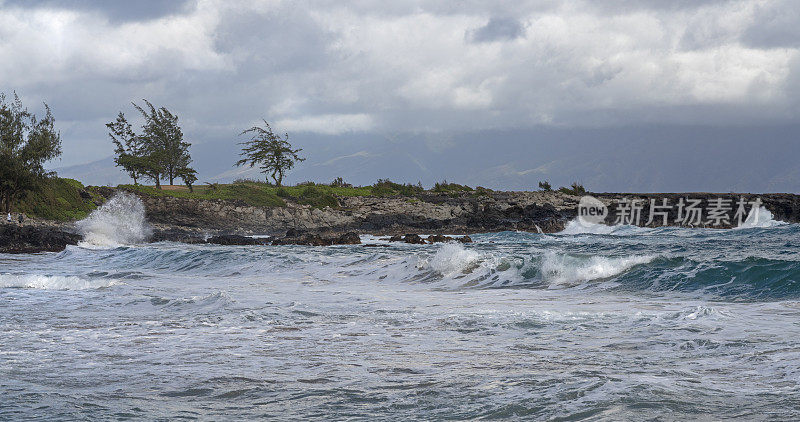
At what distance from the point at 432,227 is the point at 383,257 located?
24.2 meters

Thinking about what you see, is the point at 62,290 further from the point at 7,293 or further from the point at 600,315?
the point at 600,315

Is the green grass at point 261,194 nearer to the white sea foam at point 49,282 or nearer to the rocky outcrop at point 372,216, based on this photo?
the rocky outcrop at point 372,216

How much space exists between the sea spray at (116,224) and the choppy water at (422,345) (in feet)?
77.1

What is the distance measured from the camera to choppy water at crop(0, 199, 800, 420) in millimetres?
6406

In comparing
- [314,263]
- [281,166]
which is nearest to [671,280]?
[314,263]

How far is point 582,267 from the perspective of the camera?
19.6 meters

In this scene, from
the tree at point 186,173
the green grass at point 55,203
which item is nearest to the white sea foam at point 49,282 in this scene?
the green grass at point 55,203

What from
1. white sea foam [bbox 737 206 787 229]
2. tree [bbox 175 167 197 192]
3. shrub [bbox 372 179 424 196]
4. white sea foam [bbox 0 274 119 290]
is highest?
tree [bbox 175 167 197 192]

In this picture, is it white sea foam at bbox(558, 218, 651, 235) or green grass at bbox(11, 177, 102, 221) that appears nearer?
green grass at bbox(11, 177, 102, 221)

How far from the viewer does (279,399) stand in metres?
6.71

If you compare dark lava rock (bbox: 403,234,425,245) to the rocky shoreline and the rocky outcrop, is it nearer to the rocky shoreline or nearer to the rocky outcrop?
the rocky shoreline

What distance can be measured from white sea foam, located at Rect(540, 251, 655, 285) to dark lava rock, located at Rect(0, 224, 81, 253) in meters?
25.7

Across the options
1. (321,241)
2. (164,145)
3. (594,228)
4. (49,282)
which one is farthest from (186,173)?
(49,282)

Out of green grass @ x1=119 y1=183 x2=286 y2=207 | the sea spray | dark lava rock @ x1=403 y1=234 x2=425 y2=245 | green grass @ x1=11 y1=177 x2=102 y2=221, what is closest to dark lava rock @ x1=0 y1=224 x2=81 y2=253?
the sea spray
